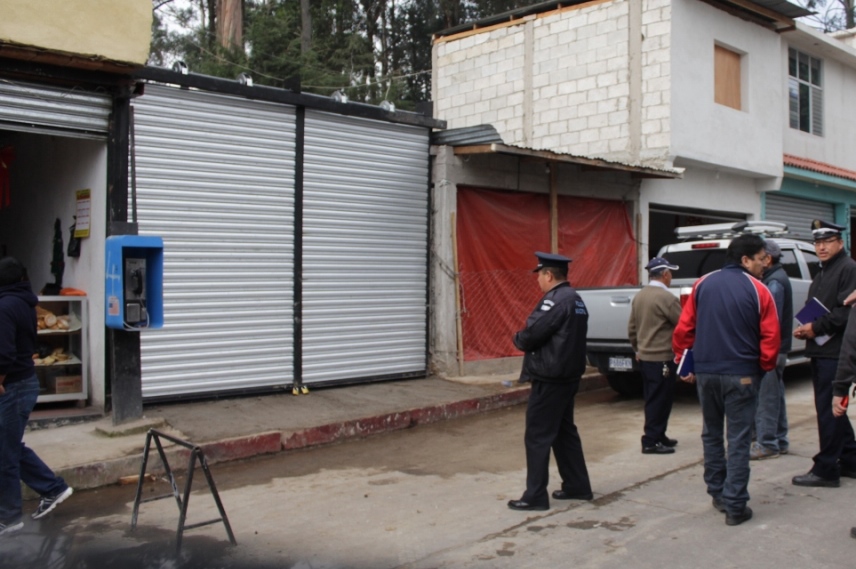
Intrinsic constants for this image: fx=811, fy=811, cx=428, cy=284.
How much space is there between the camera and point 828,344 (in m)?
6.13

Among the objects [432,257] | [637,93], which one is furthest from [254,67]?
[432,257]

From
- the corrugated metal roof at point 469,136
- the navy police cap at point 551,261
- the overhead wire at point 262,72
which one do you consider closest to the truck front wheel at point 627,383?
the corrugated metal roof at point 469,136

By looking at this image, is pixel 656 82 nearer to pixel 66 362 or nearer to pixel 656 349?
pixel 656 349

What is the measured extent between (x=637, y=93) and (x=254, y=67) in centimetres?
1173

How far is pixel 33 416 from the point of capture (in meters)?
8.03

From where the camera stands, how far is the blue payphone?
7.55 m

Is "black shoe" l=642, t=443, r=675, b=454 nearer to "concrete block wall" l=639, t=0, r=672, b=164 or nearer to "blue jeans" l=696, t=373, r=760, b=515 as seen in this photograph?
"blue jeans" l=696, t=373, r=760, b=515

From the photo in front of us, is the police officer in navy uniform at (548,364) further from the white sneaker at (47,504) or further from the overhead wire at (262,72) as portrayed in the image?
the overhead wire at (262,72)

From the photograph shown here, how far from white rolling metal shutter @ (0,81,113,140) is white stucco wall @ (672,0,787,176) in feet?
32.8

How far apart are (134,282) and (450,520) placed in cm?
389

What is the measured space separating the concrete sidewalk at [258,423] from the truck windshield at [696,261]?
273 cm

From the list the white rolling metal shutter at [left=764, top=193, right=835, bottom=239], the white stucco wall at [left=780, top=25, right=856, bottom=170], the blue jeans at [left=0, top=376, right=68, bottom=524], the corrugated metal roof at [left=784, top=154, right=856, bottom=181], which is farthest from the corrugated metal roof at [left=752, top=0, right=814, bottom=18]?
the blue jeans at [left=0, top=376, right=68, bottom=524]

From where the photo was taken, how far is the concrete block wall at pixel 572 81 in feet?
47.5

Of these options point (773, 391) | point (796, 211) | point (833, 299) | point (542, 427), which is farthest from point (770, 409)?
point (796, 211)
